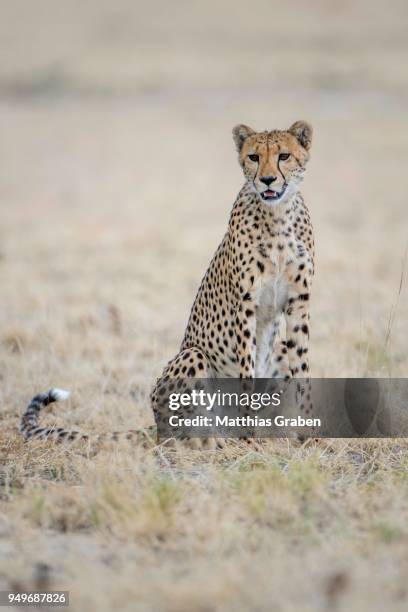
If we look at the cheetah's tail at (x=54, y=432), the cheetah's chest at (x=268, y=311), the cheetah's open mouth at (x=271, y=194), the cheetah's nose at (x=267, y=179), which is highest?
the cheetah's nose at (x=267, y=179)

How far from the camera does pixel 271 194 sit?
382 cm

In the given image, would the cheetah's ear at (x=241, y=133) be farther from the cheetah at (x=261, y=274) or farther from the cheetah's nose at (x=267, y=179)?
the cheetah's nose at (x=267, y=179)

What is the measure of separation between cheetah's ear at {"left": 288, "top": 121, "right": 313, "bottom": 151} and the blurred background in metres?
0.85

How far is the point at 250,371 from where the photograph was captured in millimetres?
3957

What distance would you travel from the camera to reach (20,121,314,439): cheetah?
3865 mm

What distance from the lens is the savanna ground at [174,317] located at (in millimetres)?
2607

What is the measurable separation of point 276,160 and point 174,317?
10.1 ft

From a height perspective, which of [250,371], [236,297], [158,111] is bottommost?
[250,371]

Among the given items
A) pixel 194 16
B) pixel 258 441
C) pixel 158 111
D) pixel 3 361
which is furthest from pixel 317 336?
pixel 194 16

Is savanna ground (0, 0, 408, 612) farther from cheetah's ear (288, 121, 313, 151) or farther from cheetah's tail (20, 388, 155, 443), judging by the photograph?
cheetah's ear (288, 121, 313, 151)

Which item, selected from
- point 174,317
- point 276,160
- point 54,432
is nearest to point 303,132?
point 276,160

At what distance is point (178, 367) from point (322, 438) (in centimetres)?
64

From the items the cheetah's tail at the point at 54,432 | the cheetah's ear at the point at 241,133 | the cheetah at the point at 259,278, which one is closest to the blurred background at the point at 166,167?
the cheetah at the point at 259,278

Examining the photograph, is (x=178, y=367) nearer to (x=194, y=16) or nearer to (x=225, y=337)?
(x=225, y=337)
